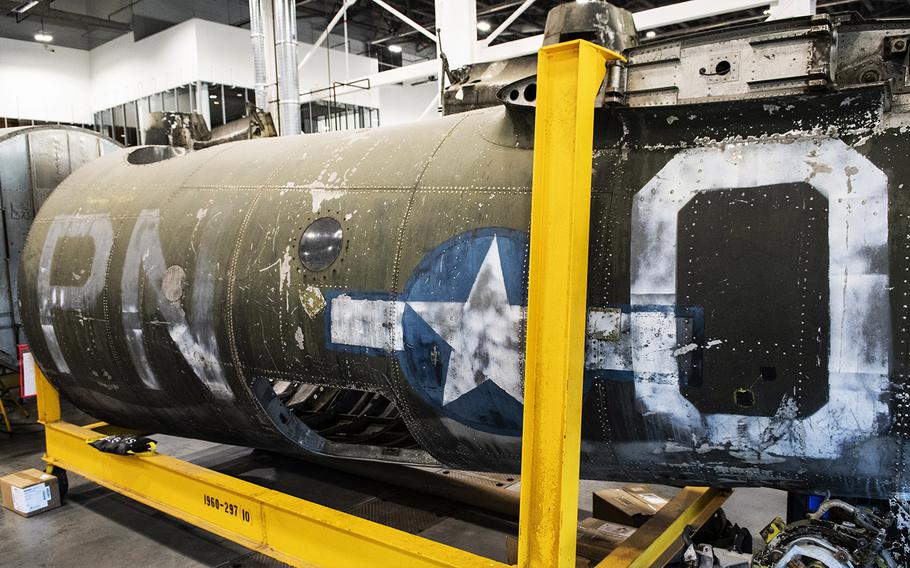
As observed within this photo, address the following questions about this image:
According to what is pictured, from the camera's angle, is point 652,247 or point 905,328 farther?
point 652,247

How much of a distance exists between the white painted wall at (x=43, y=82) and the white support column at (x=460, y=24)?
50.1ft

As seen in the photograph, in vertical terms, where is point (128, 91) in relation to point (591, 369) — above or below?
above

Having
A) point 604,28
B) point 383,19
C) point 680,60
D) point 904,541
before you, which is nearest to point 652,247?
point 680,60

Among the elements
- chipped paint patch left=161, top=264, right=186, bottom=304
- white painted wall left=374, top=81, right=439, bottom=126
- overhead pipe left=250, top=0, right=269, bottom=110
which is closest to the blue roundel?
chipped paint patch left=161, top=264, right=186, bottom=304

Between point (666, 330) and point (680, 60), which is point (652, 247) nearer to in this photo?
point (666, 330)

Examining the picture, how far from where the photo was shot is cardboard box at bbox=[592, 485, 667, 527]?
16.9 feet

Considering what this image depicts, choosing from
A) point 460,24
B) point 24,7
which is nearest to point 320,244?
point 460,24

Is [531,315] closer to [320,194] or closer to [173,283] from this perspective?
[320,194]

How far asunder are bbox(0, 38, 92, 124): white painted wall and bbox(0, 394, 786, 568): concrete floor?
16.5 m

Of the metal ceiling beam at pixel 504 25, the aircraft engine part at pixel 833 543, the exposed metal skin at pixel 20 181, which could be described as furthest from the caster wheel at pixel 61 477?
the metal ceiling beam at pixel 504 25

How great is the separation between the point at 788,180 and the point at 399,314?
1.98 metres

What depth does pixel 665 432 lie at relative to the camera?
10.6 feet

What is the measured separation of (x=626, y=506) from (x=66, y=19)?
2121 cm

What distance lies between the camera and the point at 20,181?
8.14 m
